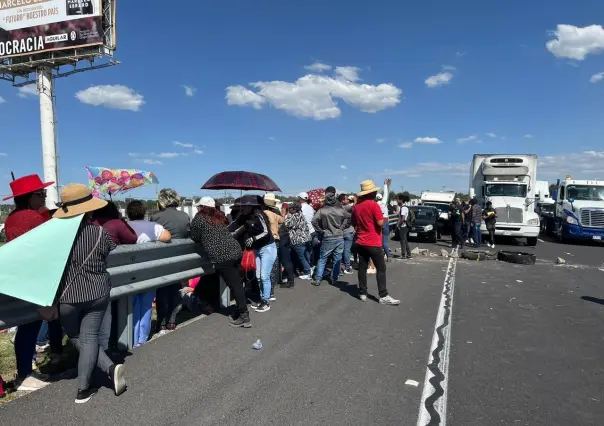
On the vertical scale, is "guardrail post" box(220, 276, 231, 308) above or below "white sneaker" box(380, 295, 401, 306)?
above

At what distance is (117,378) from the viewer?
3373 mm

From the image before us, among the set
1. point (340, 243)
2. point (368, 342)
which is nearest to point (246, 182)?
point (340, 243)

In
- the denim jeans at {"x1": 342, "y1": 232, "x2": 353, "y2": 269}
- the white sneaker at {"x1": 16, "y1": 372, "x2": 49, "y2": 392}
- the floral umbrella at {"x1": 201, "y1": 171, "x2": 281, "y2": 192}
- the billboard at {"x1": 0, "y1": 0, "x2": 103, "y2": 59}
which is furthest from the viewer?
the billboard at {"x1": 0, "y1": 0, "x2": 103, "y2": 59}

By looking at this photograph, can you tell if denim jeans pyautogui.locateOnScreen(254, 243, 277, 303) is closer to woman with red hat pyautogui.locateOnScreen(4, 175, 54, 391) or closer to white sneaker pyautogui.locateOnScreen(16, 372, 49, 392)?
woman with red hat pyautogui.locateOnScreen(4, 175, 54, 391)

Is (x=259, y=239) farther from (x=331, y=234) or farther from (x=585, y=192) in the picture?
(x=585, y=192)

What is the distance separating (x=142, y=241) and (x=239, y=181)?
5513 mm

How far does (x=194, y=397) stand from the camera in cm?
338

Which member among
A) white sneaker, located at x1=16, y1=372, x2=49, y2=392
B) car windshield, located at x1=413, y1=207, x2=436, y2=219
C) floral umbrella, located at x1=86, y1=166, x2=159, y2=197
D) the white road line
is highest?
floral umbrella, located at x1=86, y1=166, x2=159, y2=197

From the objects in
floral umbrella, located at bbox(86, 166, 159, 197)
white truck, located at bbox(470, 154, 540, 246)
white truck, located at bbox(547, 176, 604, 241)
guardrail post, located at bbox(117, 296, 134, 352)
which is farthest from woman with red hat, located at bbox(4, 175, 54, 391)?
white truck, located at bbox(547, 176, 604, 241)

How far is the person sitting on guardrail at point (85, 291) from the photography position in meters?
3.20

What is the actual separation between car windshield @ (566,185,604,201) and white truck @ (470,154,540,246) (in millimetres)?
2777

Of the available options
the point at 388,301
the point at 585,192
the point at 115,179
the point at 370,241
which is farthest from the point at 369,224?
the point at 585,192

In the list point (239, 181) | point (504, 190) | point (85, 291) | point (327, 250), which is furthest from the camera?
point (504, 190)

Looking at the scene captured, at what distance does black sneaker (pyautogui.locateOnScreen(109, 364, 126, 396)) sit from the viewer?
11.0 ft
